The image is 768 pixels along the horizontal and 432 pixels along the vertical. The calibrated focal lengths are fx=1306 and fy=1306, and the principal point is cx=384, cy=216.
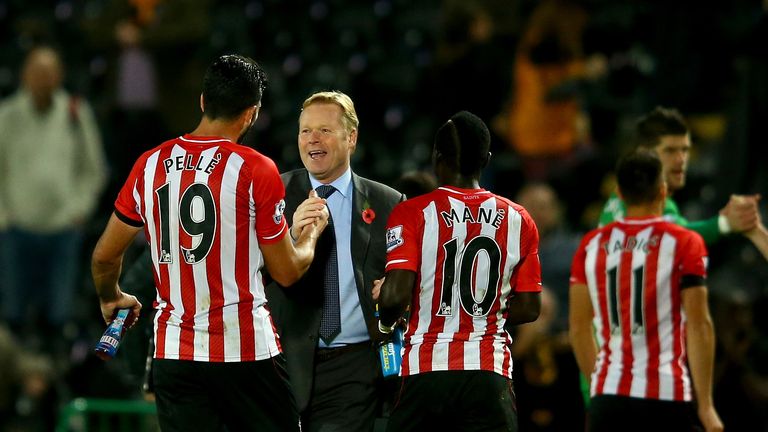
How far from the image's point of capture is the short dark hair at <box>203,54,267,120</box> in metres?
5.15

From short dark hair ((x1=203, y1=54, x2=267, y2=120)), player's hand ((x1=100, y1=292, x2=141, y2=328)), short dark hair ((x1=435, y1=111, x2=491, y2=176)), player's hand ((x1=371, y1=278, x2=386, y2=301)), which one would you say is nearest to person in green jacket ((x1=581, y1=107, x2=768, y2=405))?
short dark hair ((x1=435, y1=111, x2=491, y2=176))

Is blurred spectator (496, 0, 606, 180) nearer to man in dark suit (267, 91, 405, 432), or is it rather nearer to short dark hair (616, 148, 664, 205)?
short dark hair (616, 148, 664, 205)

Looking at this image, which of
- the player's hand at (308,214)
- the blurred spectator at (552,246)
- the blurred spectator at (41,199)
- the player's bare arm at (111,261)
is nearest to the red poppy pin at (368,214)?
the player's hand at (308,214)

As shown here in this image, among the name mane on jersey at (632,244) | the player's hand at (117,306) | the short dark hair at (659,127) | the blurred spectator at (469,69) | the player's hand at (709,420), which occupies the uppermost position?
the blurred spectator at (469,69)

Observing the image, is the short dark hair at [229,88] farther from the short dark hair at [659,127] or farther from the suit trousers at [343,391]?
the short dark hair at [659,127]

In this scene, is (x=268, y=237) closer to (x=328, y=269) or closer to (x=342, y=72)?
(x=328, y=269)

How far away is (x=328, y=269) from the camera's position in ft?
19.2

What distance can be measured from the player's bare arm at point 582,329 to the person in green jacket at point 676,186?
0.56 m

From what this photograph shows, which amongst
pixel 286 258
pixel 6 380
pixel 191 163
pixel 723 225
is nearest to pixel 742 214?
pixel 723 225

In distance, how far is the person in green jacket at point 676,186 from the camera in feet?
21.7

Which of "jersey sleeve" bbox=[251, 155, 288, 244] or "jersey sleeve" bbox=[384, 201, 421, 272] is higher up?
"jersey sleeve" bbox=[251, 155, 288, 244]

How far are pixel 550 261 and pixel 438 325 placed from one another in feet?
15.5

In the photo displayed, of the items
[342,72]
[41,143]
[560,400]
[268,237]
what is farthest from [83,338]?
[268,237]

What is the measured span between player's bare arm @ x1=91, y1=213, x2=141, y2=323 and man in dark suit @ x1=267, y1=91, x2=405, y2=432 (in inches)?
32.3
